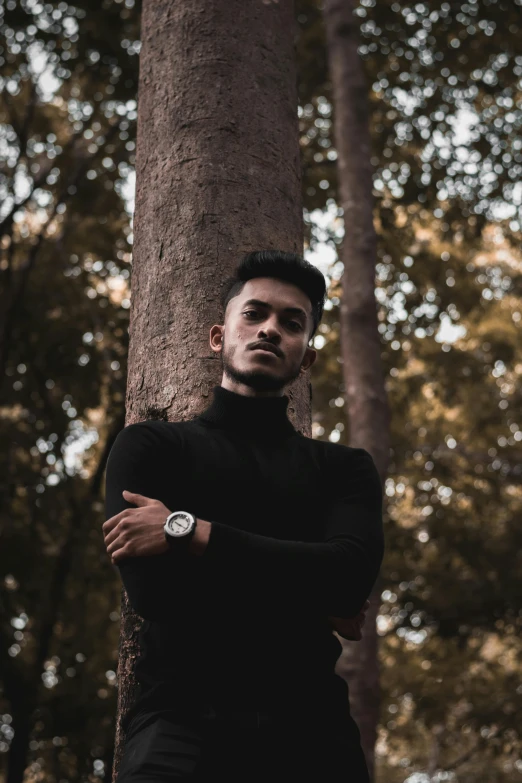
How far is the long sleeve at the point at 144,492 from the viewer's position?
6.64ft

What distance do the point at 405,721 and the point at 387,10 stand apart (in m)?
11.7

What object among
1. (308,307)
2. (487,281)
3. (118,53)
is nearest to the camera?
(308,307)

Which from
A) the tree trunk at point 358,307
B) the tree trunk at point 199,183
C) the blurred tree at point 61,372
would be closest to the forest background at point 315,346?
the blurred tree at point 61,372

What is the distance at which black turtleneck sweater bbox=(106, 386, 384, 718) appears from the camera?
77.4 inches

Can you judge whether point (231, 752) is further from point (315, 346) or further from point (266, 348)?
point (315, 346)

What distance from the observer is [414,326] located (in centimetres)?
1132

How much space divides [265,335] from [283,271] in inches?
9.7

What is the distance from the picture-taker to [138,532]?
6.60 feet

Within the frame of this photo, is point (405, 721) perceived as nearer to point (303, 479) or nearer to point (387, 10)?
point (387, 10)

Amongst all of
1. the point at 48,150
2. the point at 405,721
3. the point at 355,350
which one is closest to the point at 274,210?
the point at 355,350

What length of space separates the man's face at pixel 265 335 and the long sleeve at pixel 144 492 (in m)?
0.33

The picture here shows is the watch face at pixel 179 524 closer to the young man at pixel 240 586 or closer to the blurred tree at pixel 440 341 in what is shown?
the young man at pixel 240 586

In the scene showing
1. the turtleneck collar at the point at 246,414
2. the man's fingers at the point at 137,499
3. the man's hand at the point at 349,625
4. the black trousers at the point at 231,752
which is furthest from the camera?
the turtleneck collar at the point at 246,414

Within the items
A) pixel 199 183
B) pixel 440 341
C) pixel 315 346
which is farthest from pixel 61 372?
pixel 199 183
